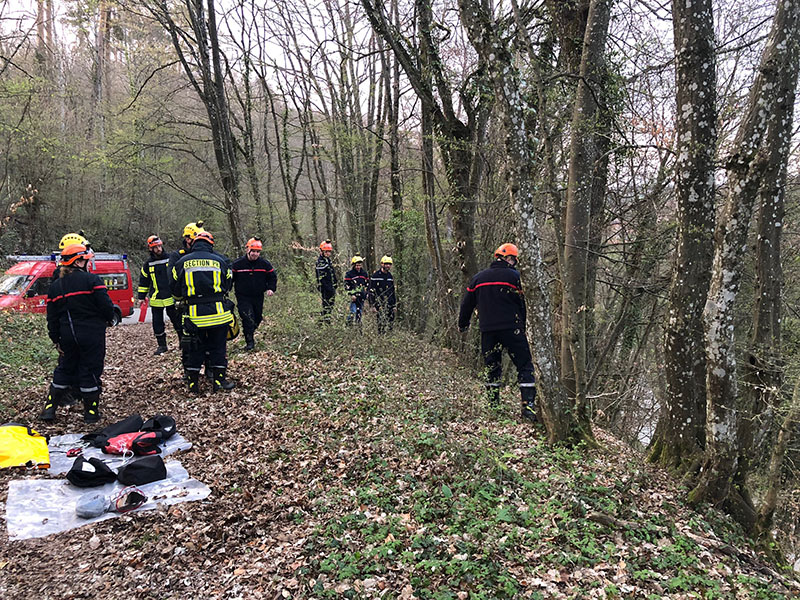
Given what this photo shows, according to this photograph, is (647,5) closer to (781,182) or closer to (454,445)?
(781,182)

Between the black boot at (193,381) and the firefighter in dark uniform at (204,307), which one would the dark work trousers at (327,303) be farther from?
the black boot at (193,381)

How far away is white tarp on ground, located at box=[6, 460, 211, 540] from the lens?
4051mm

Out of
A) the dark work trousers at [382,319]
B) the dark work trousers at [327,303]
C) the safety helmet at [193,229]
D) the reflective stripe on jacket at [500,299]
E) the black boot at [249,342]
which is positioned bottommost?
the black boot at [249,342]

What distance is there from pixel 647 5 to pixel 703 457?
19.2 feet

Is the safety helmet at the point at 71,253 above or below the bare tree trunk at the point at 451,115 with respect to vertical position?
below

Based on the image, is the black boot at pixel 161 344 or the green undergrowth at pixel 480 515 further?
the black boot at pixel 161 344

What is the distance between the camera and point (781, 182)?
6160 millimetres

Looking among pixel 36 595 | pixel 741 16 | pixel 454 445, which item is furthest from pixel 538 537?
pixel 741 16

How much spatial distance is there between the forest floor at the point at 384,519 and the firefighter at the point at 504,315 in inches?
16.2

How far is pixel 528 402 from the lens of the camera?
23.4 feet

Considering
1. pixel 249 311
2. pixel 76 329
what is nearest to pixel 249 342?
pixel 249 311

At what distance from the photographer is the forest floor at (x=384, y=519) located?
3.54 m

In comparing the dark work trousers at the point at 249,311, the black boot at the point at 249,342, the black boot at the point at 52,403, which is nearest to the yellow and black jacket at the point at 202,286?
the black boot at the point at 52,403

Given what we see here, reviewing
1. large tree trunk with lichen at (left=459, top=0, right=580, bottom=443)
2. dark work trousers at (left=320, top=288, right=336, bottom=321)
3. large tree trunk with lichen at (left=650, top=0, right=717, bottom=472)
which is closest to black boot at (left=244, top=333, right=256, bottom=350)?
dark work trousers at (left=320, top=288, right=336, bottom=321)
